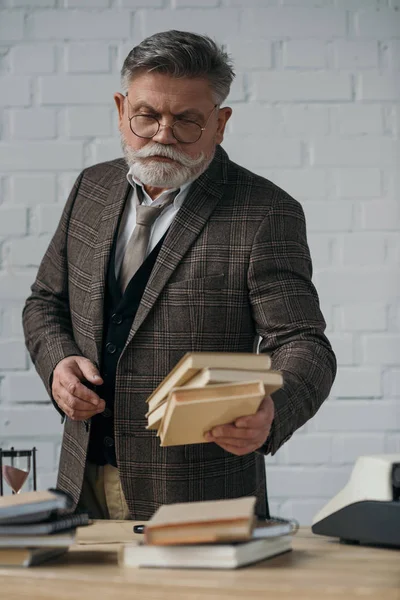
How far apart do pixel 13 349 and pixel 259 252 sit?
110cm

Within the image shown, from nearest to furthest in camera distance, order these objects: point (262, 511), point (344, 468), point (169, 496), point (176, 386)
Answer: point (176, 386) → point (169, 496) → point (262, 511) → point (344, 468)

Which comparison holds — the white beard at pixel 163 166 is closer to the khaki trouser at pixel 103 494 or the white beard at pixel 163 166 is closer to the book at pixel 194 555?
the khaki trouser at pixel 103 494

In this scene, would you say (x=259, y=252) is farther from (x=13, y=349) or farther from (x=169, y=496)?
(x=13, y=349)

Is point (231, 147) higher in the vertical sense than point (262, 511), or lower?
higher

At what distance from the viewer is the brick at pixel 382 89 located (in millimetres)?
2738

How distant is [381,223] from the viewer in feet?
8.92

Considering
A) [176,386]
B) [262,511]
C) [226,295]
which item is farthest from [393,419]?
[176,386]

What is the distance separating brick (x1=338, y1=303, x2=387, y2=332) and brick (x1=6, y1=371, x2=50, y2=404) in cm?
90

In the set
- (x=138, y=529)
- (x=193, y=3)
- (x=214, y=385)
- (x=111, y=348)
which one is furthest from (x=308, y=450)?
(x=214, y=385)

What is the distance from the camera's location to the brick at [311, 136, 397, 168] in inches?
107

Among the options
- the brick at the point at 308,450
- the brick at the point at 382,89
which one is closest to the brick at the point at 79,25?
the brick at the point at 382,89

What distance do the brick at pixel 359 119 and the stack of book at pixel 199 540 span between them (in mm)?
1774

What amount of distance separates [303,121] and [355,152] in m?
0.18

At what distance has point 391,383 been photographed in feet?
8.88
